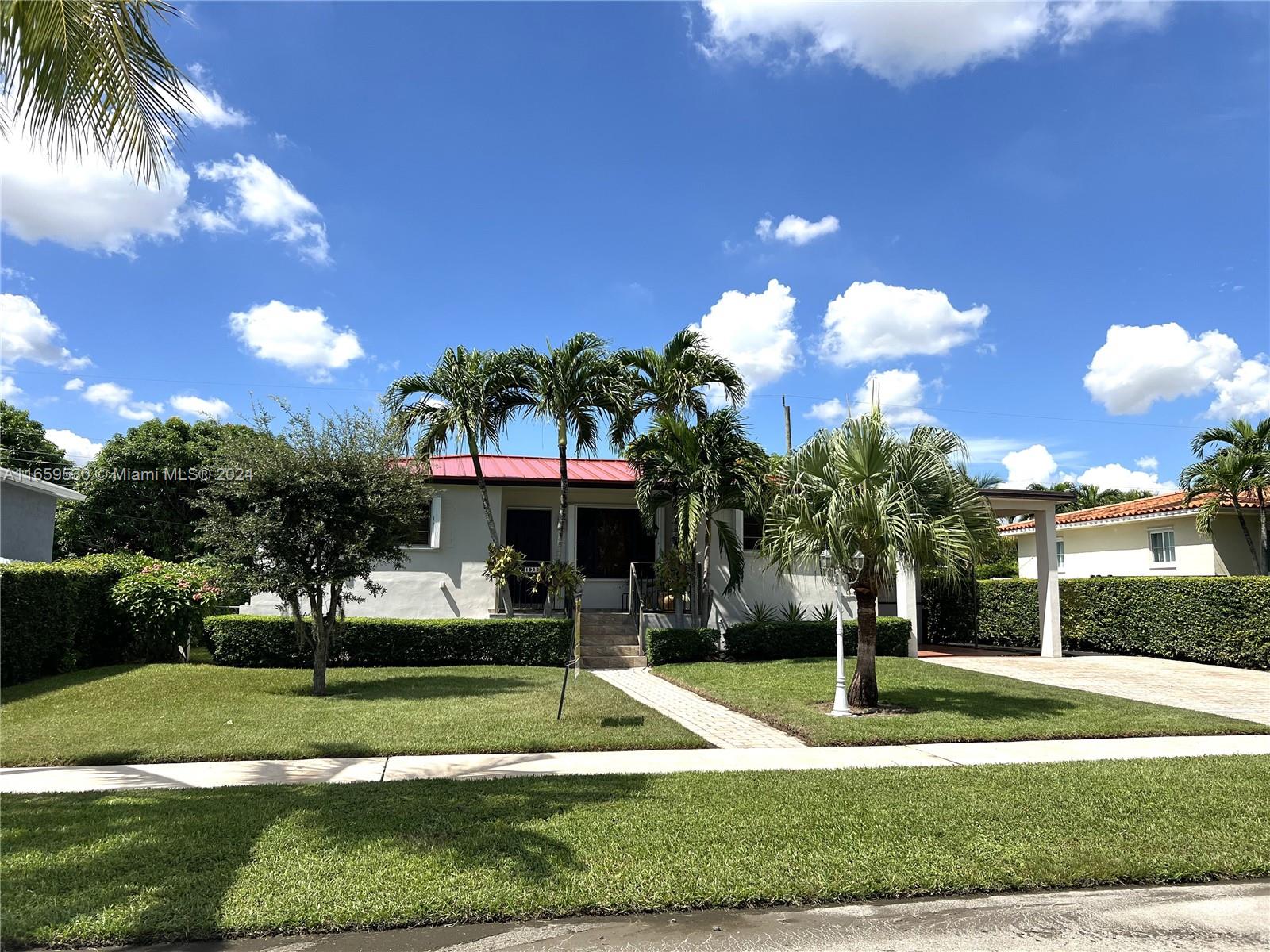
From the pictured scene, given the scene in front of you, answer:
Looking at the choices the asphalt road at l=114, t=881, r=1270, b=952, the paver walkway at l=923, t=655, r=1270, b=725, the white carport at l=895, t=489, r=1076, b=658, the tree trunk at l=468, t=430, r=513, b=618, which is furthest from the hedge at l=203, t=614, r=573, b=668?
the asphalt road at l=114, t=881, r=1270, b=952

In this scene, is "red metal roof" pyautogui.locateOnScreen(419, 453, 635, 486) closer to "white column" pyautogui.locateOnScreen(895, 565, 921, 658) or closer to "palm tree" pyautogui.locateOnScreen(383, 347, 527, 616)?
"palm tree" pyautogui.locateOnScreen(383, 347, 527, 616)

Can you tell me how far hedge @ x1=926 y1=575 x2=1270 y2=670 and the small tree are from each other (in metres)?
16.9

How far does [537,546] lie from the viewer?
20.5 meters

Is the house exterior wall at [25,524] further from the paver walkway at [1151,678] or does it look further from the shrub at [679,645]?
the paver walkway at [1151,678]

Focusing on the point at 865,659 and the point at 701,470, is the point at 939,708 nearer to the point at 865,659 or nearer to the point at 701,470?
the point at 865,659

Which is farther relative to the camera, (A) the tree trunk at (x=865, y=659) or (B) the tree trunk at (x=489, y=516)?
(B) the tree trunk at (x=489, y=516)

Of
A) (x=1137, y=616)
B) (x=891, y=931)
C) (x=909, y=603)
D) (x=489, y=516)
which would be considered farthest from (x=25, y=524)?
(x=1137, y=616)

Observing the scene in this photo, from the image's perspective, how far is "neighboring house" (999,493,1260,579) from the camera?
74.0 feet

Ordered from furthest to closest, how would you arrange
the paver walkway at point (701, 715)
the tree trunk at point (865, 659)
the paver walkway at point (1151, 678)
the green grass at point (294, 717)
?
the paver walkway at point (1151, 678)
the tree trunk at point (865, 659)
the paver walkway at point (701, 715)
the green grass at point (294, 717)

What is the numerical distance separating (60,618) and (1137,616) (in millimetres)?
22337

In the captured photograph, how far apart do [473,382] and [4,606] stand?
27.7 feet

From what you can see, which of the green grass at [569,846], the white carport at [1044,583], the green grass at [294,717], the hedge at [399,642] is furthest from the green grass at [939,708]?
the white carport at [1044,583]

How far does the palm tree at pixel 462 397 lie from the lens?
16.2 m

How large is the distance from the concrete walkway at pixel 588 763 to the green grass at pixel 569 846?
48 centimetres
